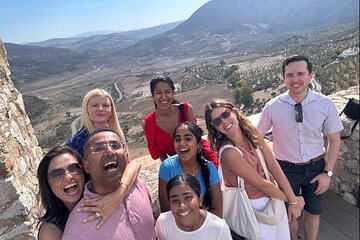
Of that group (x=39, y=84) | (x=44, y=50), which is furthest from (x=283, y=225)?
(x=44, y=50)

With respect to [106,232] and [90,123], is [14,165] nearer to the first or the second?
[90,123]

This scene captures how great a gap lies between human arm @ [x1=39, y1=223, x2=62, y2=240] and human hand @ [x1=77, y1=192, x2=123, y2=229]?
17 centimetres

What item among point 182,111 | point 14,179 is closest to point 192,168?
point 182,111

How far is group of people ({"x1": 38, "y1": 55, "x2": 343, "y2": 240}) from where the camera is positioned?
182 cm

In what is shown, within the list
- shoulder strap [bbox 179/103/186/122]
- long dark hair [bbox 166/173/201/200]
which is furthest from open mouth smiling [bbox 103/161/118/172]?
shoulder strap [bbox 179/103/186/122]

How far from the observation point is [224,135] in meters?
2.32

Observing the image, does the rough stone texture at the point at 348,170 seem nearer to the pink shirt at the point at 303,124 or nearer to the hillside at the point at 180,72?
the pink shirt at the point at 303,124

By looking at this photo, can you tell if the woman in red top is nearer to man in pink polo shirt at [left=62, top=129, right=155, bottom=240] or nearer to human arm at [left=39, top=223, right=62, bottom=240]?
man in pink polo shirt at [left=62, top=129, right=155, bottom=240]

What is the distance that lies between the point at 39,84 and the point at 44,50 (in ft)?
300

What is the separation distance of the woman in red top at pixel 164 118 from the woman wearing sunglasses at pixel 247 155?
0.53 metres

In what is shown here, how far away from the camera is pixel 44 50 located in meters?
197

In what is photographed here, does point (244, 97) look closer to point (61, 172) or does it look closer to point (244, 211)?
point (244, 211)

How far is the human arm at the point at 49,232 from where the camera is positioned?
5.69 ft

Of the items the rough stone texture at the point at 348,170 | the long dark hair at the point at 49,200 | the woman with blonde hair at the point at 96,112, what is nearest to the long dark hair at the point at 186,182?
the long dark hair at the point at 49,200
